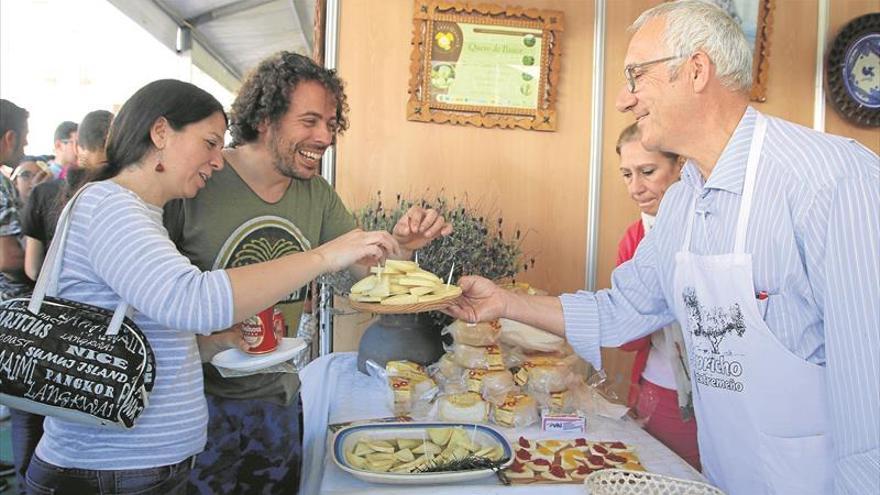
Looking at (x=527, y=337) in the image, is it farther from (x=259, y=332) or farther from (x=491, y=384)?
(x=259, y=332)

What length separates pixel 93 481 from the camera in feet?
4.24

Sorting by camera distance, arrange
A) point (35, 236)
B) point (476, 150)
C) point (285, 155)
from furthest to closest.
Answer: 1. point (476, 150)
2. point (35, 236)
3. point (285, 155)

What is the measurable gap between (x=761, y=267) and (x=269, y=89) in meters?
1.44

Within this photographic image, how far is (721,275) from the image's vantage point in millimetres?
1332

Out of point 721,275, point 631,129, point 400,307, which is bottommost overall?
point 400,307

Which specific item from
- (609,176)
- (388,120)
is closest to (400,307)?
(388,120)

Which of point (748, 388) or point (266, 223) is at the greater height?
point (266, 223)

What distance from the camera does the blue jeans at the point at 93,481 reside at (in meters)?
1.29

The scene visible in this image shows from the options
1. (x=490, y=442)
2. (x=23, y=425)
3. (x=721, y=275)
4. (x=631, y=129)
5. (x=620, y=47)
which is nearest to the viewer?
(x=721, y=275)

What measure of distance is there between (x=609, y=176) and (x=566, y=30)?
72 centimetres

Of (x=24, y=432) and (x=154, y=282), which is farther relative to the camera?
(x=24, y=432)

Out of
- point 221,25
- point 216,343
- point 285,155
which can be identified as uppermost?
point 221,25

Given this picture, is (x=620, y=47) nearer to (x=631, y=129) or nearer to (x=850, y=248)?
(x=631, y=129)

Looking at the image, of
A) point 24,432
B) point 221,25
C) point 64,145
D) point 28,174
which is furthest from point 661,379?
point 221,25
